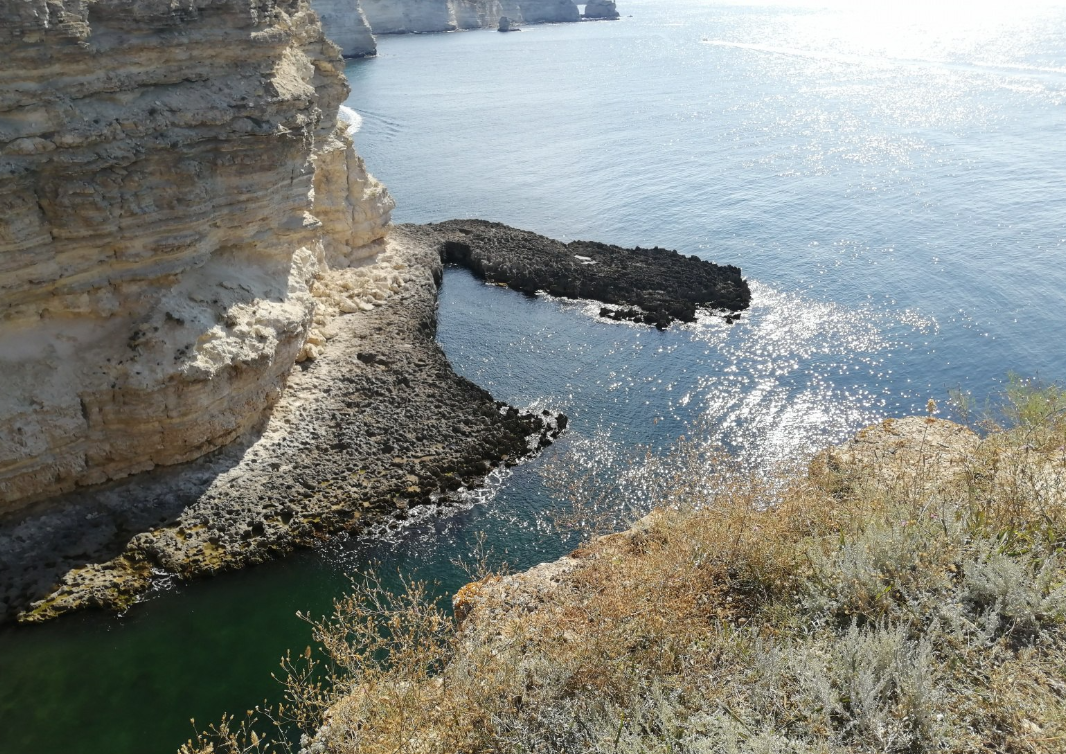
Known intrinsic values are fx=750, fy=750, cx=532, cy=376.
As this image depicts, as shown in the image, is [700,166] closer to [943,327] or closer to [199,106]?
[943,327]

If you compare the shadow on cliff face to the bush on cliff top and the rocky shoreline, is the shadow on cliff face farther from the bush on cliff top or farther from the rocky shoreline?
the bush on cliff top

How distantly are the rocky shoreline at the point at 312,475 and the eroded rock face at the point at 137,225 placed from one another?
887mm

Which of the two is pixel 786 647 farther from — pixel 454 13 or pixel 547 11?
pixel 547 11

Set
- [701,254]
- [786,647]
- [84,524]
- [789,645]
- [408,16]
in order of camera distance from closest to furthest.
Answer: [789,645], [786,647], [84,524], [701,254], [408,16]

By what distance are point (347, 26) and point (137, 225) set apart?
88032 mm

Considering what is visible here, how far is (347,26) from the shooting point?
94.2 m

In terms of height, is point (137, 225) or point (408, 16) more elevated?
point (408, 16)

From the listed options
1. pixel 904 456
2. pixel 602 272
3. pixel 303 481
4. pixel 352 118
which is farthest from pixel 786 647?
pixel 352 118

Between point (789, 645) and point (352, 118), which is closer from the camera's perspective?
point (789, 645)

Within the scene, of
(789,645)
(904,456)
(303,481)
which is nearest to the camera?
(789,645)

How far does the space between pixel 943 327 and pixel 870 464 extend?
18.0 m

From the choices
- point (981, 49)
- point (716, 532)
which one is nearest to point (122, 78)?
point (716, 532)

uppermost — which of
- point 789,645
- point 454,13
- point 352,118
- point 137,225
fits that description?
point 454,13

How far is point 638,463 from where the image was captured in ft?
70.3
